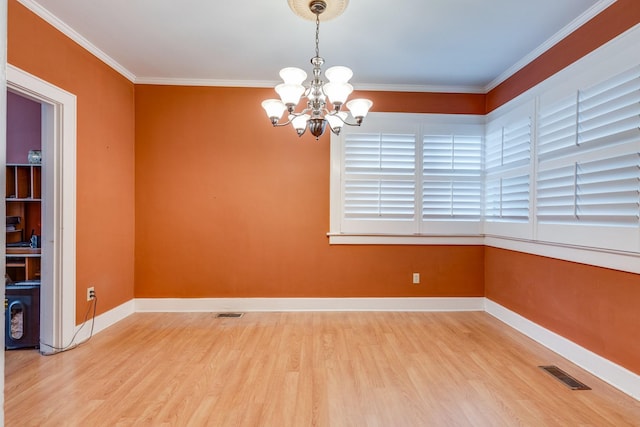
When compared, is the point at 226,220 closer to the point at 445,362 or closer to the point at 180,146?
the point at 180,146

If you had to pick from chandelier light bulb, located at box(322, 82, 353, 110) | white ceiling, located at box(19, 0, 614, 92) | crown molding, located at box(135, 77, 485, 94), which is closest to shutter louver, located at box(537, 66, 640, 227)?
white ceiling, located at box(19, 0, 614, 92)

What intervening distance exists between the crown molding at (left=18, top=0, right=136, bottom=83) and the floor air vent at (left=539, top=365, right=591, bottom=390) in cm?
475

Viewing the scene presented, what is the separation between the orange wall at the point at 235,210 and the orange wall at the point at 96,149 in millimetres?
168

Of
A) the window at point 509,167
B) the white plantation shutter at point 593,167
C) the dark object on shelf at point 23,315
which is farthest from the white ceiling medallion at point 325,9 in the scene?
the dark object on shelf at point 23,315

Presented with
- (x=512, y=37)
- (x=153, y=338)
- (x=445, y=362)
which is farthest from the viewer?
(x=153, y=338)

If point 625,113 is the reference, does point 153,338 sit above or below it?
below

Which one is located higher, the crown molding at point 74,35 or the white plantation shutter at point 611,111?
the crown molding at point 74,35

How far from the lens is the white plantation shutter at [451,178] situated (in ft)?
12.3

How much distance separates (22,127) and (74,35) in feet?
4.17

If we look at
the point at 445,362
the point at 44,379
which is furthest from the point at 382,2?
the point at 44,379

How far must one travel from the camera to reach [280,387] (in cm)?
217

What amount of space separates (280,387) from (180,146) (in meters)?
2.87

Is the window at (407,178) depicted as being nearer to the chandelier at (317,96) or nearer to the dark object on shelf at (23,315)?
the chandelier at (317,96)

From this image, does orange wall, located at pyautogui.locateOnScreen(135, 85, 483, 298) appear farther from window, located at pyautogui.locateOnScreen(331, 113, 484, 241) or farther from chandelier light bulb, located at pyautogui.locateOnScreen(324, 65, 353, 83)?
chandelier light bulb, located at pyautogui.locateOnScreen(324, 65, 353, 83)
